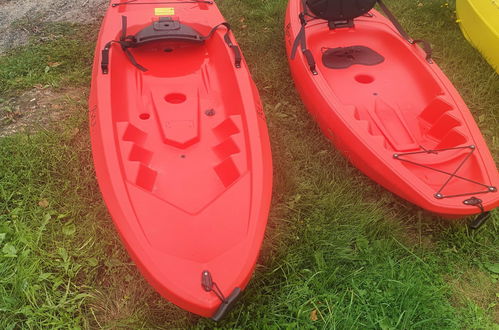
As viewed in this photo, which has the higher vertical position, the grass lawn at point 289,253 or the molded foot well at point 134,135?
the molded foot well at point 134,135

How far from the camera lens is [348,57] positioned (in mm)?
3643

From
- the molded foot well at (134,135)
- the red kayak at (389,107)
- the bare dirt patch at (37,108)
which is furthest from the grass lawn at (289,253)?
the molded foot well at (134,135)

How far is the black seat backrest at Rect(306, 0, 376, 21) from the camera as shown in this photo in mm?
3623

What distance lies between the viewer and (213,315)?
207 centimetres

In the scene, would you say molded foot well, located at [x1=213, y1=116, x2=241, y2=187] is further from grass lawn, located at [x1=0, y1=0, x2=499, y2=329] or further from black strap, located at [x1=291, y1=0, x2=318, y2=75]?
black strap, located at [x1=291, y1=0, x2=318, y2=75]

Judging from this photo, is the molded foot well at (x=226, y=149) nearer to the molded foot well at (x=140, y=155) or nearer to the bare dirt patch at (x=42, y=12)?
the molded foot well at (x=140, y=155)

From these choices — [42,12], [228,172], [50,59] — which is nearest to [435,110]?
[228,172]

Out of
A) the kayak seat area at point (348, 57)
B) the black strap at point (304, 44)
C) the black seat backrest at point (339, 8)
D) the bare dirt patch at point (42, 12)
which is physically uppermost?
the black seat backrest at point (339, 8)

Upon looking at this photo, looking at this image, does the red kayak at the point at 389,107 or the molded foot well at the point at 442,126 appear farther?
the molded foot well at the point at 442,126

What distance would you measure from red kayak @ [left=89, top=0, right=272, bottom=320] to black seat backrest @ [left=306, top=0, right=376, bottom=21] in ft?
2.67

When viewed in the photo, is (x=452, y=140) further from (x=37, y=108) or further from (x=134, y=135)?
(x=37, y=108)

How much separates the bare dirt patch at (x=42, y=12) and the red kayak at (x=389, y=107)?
2.32 meters

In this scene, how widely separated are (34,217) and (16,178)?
0.38 metres

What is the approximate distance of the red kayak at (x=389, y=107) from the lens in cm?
268
